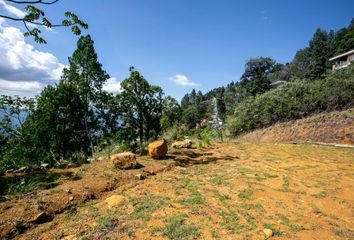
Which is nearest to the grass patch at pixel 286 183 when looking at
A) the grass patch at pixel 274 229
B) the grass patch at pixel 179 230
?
the grass patch at pixel 274 229

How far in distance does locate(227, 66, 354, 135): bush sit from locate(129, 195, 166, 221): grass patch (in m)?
12.7

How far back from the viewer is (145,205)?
3.67 metres

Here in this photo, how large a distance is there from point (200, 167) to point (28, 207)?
13.7 feet

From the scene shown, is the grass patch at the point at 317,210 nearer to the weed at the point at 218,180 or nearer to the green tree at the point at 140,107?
the weed at the point at 218,180

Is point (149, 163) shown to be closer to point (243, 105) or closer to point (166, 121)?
point (166, 121)

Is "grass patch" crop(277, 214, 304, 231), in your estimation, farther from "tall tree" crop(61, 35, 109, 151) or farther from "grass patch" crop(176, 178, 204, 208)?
"tall tree" crop(61, 35, 109, 151)

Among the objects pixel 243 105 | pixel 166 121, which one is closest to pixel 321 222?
pixel 166 121

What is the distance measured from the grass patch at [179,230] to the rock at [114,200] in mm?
1128

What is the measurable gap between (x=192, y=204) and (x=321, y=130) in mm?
9963

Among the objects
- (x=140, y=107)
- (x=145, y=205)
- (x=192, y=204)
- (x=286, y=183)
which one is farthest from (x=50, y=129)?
(x=286, y=183)

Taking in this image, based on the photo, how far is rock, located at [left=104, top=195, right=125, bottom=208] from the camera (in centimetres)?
374

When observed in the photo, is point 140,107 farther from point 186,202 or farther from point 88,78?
point 186,202

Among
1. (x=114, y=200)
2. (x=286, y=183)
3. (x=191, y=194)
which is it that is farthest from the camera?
(x=286, y=183)

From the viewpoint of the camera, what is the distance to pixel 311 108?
13070 millimetres
